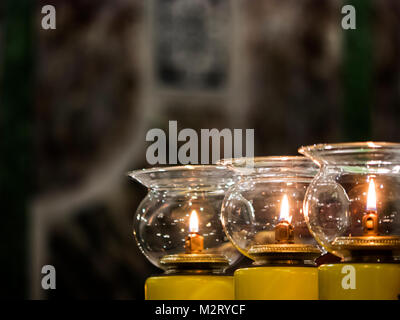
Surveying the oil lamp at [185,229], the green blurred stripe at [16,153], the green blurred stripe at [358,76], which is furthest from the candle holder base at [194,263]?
the green blurred stripe at [358,76]

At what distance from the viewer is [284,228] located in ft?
4.12

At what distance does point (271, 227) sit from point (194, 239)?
0.51 feet

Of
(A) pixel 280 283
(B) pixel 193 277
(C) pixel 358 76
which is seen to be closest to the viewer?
(A) pixel 280 283

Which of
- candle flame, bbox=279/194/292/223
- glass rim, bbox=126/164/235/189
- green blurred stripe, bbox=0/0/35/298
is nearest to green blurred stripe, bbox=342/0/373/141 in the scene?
green blurred stripe, bbox=0/0/35/298

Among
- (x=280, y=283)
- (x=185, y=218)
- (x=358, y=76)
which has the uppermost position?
(x=358, y=76)

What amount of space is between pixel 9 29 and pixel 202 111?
1.09 m

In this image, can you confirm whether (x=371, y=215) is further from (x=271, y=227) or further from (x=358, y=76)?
(x=358, y=76)

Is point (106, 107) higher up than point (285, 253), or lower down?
higher up

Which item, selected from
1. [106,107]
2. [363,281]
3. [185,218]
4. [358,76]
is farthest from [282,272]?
[358,76]

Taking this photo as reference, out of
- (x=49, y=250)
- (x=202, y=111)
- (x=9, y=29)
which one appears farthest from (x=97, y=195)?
(x=9, y=29)

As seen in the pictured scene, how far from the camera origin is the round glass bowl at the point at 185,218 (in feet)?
4.52

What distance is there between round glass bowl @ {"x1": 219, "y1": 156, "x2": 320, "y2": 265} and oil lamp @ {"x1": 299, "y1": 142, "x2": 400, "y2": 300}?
8cm

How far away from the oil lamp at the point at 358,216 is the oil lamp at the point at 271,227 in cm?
7

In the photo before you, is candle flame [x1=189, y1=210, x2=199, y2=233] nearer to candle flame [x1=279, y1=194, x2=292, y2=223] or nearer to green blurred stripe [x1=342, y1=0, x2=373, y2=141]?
candle flame [x1=279, y1=194, x2=292, y2=223]
